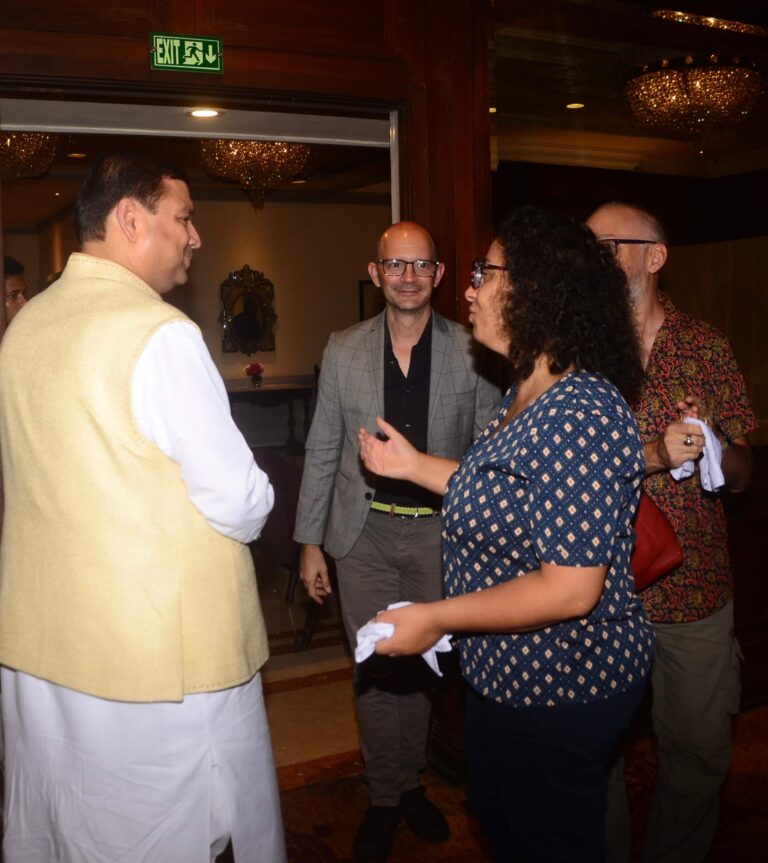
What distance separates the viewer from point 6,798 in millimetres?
2043

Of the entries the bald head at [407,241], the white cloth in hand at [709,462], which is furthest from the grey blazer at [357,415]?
the white cloth in hand at [709,462]

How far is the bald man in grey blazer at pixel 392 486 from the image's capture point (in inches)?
122

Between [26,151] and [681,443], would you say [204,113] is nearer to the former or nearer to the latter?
[681,443]

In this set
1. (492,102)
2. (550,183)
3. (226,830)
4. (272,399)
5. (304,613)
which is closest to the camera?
(226,830)

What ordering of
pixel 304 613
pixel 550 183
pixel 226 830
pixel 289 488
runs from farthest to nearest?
pixel 304 613 → pixel 289 488 → pixel 550 183 → pixel 226 830

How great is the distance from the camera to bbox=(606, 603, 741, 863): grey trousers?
96.9 inches

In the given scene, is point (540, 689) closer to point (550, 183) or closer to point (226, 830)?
point (226, 830)

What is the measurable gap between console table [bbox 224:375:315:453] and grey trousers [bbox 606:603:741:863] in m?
9.39

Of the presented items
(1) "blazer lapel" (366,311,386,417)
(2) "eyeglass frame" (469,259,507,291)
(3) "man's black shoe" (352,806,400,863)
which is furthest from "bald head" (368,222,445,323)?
(3) "man's black shoe" (352,806,400,863)

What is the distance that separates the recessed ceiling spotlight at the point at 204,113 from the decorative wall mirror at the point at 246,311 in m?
8.94

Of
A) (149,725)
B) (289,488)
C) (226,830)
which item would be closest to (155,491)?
(149,725)

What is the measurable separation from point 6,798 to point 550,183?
3153mm

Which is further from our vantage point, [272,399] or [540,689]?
[272,399]

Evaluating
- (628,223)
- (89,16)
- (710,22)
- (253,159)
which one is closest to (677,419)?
(628,223)
